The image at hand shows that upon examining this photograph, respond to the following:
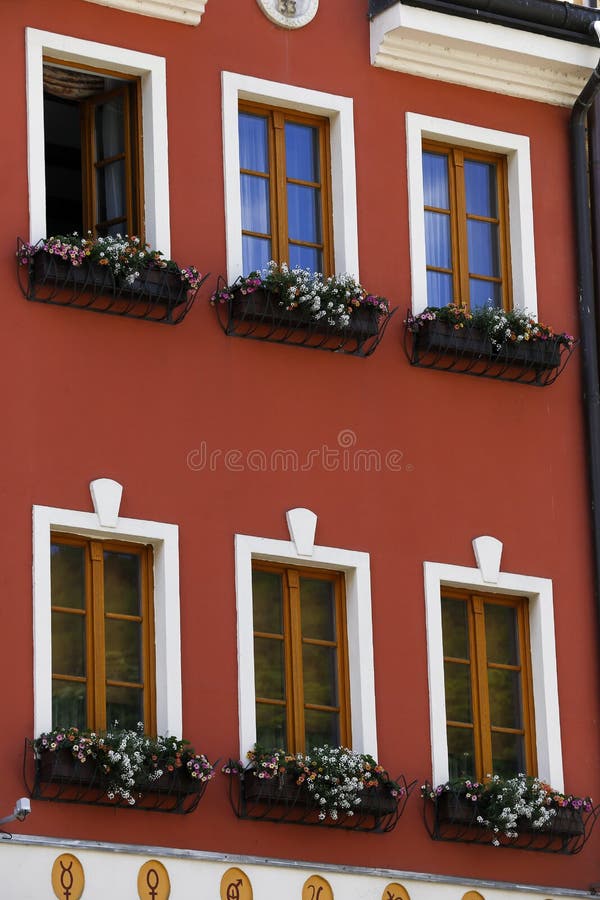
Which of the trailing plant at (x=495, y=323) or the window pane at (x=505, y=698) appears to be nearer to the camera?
the window pane at (x=505, y=698)

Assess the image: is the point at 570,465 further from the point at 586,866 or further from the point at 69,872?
the point at 69,872

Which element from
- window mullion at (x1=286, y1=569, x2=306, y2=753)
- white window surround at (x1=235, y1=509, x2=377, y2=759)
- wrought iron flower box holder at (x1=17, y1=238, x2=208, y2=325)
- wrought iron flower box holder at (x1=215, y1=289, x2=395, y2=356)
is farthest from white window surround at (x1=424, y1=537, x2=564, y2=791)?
wrought iron flower box holder at (x1=17, y1=238, x2=208, y2=325)

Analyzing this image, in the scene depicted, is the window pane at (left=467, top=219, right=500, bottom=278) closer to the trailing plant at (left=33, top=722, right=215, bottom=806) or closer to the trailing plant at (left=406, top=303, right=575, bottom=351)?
the trailing plant at (left=406, top=303, right=575, bottom=351)

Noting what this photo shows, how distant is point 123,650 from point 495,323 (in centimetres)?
412

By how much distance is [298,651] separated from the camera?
21359 mm

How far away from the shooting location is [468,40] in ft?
75.9

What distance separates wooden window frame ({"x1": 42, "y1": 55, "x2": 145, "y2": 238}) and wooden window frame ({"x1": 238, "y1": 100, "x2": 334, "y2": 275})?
0.85 metres

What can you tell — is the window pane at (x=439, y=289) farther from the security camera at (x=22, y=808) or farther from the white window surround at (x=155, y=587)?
the security camera at (x=22, y=808)

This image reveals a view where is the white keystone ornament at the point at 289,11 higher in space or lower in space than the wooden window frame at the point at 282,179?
higher

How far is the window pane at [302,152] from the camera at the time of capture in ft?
74.1

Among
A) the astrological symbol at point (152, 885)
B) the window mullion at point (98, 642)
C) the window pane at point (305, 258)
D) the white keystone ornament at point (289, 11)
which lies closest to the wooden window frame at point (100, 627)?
the window mullion at point (98, 642)

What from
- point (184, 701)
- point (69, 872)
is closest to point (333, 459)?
point (184, 701)

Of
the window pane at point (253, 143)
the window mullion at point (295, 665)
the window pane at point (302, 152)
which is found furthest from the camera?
the window pane at point (302, 152)

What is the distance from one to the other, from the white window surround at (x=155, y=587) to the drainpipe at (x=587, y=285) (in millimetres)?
3814
